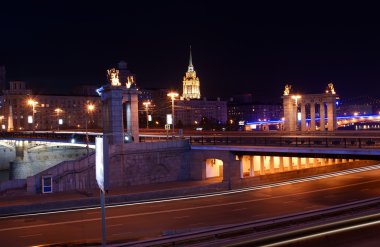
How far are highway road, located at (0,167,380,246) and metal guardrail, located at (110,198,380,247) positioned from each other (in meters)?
2.77

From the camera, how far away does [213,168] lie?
50.0m

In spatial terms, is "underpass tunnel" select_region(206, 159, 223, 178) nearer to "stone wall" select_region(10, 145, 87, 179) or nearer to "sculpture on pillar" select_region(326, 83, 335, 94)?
"stone wall" select_region(10, 145, 87, 179)

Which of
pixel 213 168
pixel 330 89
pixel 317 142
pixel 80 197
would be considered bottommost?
pixel 80 197

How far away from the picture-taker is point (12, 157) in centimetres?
10169

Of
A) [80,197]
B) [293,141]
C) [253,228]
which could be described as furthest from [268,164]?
[253,228]

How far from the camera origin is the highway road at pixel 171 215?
2531 cm

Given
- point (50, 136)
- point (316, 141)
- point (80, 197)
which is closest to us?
point (80, 197)

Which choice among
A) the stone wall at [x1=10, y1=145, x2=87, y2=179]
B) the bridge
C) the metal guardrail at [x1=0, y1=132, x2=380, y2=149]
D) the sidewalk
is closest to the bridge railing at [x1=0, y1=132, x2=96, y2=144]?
the metal guardrail at [x1=0, y1=132, x2=380, y2=149]

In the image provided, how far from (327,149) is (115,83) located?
24.3 metres

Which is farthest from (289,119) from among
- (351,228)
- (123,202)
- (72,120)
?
(72,120)

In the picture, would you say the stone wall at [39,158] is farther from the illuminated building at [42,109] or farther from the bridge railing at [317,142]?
the illuminated building at [42,109]

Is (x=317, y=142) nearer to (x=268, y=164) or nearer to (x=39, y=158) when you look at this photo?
(x=268, y=164)

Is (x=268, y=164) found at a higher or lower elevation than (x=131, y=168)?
lower

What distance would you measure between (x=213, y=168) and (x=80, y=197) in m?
17.5
